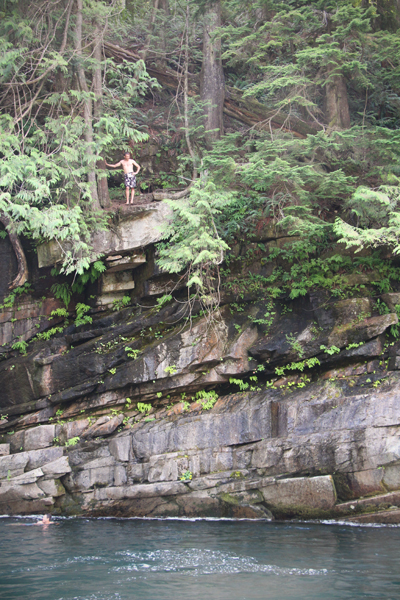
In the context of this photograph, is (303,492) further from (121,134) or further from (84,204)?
(121,134)

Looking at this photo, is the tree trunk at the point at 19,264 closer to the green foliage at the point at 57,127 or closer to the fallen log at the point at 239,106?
the green foliage at the point at 57,127

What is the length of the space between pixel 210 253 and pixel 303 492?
19.5 feet

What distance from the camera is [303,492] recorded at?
10.9 meters

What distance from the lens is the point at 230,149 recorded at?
44.9 feet

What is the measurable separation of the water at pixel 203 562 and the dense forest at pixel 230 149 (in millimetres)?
5948

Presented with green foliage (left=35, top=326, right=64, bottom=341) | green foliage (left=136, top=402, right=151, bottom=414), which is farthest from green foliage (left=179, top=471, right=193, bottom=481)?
green foliage (left=35, top=326, right=64, bottom=341)

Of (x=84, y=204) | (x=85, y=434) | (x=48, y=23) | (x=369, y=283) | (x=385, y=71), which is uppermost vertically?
(x=48, y=23)

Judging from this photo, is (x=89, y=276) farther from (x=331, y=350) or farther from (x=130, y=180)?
(x=331, y=350)

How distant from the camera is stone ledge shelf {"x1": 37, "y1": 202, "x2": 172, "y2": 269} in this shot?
14000 mm

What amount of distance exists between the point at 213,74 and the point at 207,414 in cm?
1149

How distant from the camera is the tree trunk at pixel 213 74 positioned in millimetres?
16281

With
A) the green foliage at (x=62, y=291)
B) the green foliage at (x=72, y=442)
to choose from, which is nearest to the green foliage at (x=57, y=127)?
the green foliage at (x=62, y=291)

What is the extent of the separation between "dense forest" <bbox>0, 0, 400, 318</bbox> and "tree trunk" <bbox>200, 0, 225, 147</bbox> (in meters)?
0.05

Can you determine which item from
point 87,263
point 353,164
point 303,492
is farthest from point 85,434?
point 353,164
